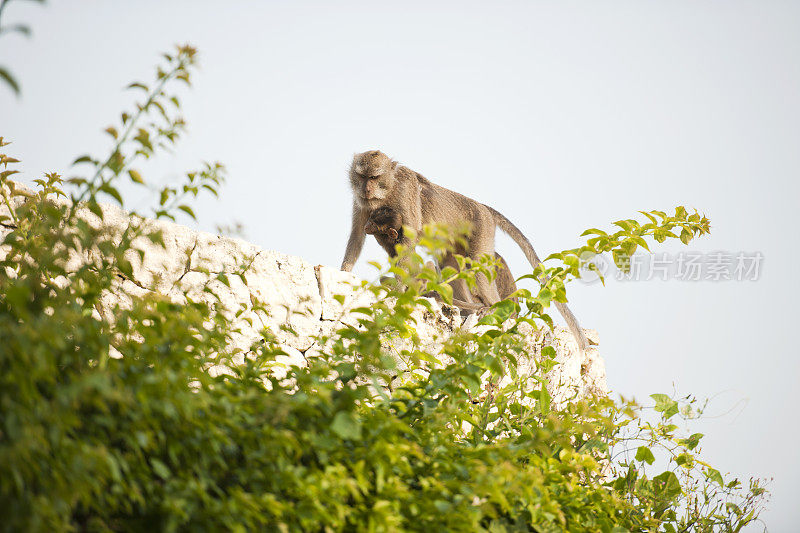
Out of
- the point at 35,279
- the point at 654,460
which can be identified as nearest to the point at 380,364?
the point at 35,279

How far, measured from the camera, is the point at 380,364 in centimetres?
153

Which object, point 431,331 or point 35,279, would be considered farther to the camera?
point 431,331

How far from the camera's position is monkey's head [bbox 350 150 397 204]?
6.05m

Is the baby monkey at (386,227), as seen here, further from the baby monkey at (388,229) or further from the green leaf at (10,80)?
the green leaf at (10,80)

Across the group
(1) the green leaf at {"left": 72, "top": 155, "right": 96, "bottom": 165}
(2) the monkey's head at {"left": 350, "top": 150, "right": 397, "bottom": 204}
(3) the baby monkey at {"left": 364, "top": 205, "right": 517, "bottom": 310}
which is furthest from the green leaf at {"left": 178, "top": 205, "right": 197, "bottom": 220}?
(2) the monkey's head at {"left": 350, "top": 150, "right": 397, "bottom": 204}

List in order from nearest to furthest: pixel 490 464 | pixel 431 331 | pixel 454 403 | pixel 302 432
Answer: pixel 302 432, pixel 490 464, pixel 454 403, pixel 431 331

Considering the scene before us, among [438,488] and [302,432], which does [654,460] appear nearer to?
[438,488]

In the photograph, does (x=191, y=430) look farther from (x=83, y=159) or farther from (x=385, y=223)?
(x=385, y=223)

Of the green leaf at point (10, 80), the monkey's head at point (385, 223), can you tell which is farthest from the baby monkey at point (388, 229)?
the green leaf at point (10, 80)

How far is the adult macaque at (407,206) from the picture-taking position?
19.9 ft

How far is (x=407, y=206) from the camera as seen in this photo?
6102mm

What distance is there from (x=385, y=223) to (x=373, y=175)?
0.54 m

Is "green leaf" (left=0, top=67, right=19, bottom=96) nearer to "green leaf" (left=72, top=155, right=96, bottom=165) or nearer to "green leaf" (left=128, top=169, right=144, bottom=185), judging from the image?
"green leaf" (left=72, top=155, right=96, bottom=165)

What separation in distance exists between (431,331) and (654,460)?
1.83 m
